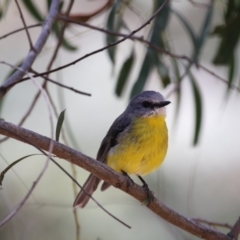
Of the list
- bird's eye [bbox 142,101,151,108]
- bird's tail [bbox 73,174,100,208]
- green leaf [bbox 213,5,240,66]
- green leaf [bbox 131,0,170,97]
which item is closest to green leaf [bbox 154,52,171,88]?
green leaf [bbox 131,0,170,97]

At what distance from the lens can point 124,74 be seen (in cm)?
315

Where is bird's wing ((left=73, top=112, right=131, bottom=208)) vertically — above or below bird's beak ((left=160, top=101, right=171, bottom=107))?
below

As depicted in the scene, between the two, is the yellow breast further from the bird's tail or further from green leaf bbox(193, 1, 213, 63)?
green leaf bbox(193, 1, 213, 63)

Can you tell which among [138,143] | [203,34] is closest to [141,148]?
[138,143]

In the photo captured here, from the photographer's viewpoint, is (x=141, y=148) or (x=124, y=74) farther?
(x=124, y=74)

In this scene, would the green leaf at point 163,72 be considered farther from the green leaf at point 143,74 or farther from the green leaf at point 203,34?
the green leaf at point 203,34

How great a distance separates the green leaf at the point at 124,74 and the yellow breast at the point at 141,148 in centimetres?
21

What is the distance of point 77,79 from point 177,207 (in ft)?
5.42

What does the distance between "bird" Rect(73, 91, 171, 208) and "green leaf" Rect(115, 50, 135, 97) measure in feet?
0.37

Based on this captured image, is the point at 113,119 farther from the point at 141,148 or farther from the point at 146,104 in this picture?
the point at 141,148

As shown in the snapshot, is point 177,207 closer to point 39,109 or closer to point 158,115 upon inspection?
point 158,115

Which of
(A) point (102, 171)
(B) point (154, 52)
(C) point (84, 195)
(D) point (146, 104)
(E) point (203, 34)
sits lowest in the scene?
(C) point (84, 195)

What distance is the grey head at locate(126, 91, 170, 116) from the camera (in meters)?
3.03

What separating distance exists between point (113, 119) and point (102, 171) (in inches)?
114
